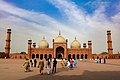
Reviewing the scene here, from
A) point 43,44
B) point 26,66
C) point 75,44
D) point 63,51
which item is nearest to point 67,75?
point 26,66

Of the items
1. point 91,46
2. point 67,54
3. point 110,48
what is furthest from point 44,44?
point 110,48

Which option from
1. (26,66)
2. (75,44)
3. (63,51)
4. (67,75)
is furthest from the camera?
(75,44)

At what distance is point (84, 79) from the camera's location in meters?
9.10

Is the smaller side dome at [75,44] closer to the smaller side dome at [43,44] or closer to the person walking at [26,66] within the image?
the smaller side dome at [43,44]

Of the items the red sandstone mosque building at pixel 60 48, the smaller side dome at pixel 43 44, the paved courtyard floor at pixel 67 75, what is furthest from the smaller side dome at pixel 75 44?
the paved courtyard floor at pixel 67 75

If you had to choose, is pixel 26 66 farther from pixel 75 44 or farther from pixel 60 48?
pixel 75 44

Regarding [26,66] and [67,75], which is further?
[26,66]

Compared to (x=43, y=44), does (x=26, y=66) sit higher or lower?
lower

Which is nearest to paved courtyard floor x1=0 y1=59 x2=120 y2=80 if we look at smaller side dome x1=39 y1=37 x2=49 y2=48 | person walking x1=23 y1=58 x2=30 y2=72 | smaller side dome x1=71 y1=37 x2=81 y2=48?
person walking x1=23 y1=58 x2=30 y2=72

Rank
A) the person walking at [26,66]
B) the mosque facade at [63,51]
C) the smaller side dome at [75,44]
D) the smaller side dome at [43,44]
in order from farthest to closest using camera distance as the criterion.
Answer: the smaller side dome at [43,44] → the smaller side dome at [75,44] → the mosque facade at [63,51] → the person walking at [26,66]

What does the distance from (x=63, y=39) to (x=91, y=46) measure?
9.25 metres

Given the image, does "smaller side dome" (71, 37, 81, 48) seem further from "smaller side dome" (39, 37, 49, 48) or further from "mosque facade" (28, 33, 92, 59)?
"smaller side dome" (39, 37, 49, 48)

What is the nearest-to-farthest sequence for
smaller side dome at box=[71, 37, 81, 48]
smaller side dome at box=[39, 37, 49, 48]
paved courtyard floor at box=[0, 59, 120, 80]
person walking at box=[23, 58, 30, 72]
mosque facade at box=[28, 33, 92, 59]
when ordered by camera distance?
paved courtyard floor at box=[0, 59, 120, 80] < person walking at box=[23, 58, 30, 72] < mosque facade at box=[28, 33, 92, 59] < smaller side dome at box=[71, 37, 81, 48] < smaller side dome at box=[39, 37, 49, 48]

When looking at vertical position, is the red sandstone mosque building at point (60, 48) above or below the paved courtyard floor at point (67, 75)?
above
